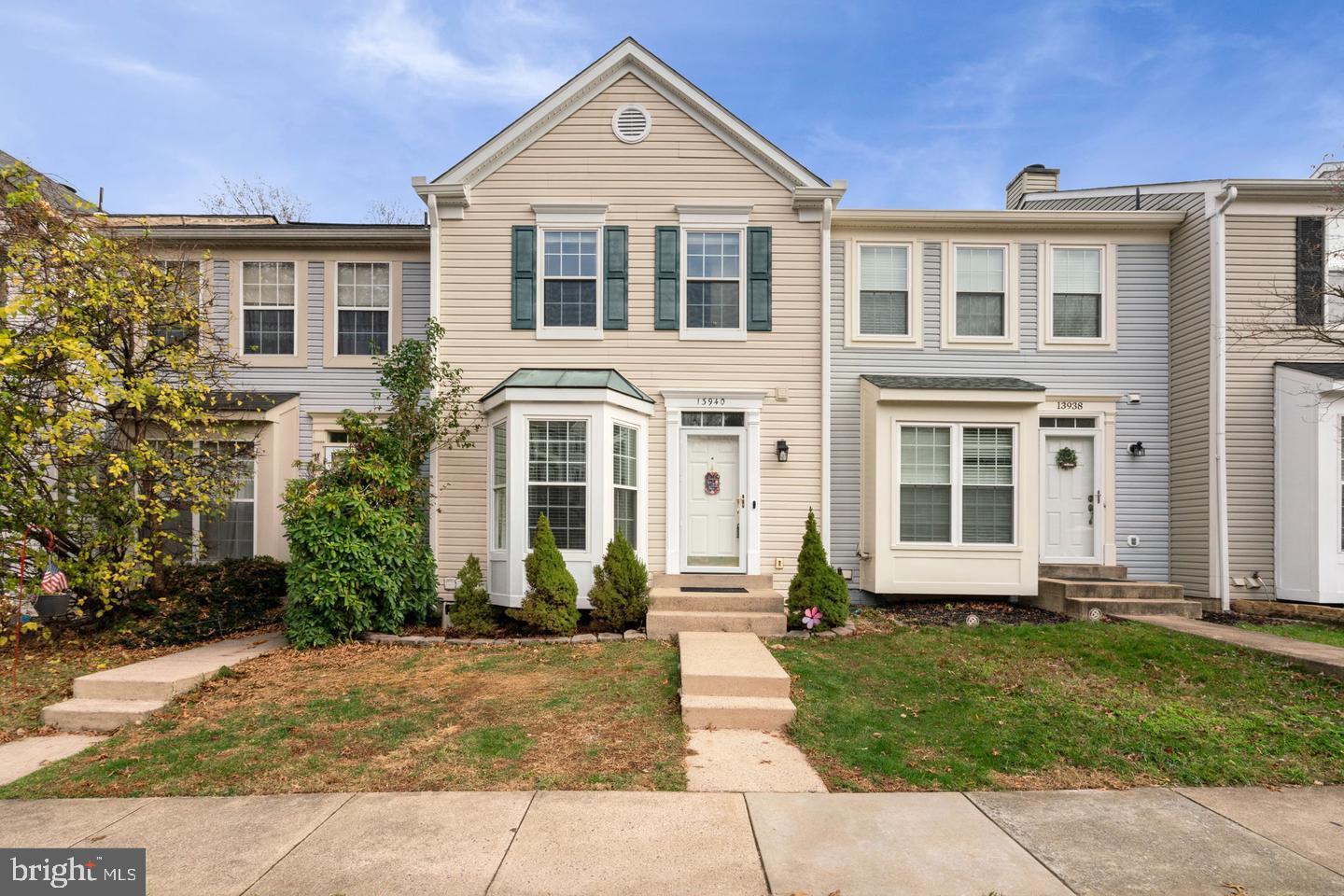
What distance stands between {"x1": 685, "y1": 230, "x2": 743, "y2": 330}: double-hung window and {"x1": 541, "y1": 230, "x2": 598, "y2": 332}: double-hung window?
1.40m

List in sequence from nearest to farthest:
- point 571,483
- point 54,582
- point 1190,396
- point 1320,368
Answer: point 54,582 < point 571,483 < point 1320,368 < point 1190,396

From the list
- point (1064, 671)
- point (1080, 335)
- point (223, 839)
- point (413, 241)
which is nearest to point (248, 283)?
point (413, 241)

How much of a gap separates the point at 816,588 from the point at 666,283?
4744mm

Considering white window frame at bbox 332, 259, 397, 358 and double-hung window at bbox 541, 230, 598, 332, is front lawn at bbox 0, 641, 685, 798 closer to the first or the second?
double-hung window at bbox 541, 230, 598, 332

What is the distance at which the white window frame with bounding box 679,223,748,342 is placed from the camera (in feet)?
32.5

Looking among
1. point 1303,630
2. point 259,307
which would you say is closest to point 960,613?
point 1303,630

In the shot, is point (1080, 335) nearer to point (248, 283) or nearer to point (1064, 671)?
point (1064, 671)

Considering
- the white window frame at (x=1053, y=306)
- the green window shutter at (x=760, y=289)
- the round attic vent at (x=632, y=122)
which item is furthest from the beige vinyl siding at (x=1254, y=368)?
the round attic vent at (x=632, y=122)

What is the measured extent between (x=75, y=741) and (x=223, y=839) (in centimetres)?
290

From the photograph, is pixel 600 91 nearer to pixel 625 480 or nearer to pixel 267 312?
pixel 625 480

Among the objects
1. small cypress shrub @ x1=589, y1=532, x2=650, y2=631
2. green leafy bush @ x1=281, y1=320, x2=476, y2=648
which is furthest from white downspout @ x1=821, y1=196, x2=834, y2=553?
green leafy bush @ x1=281, y1=320, x2=476, y2=648

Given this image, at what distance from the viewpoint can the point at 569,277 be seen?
395 inches

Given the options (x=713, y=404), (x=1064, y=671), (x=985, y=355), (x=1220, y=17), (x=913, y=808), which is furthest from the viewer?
(x=1220, y=17)

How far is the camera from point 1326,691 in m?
5.93
